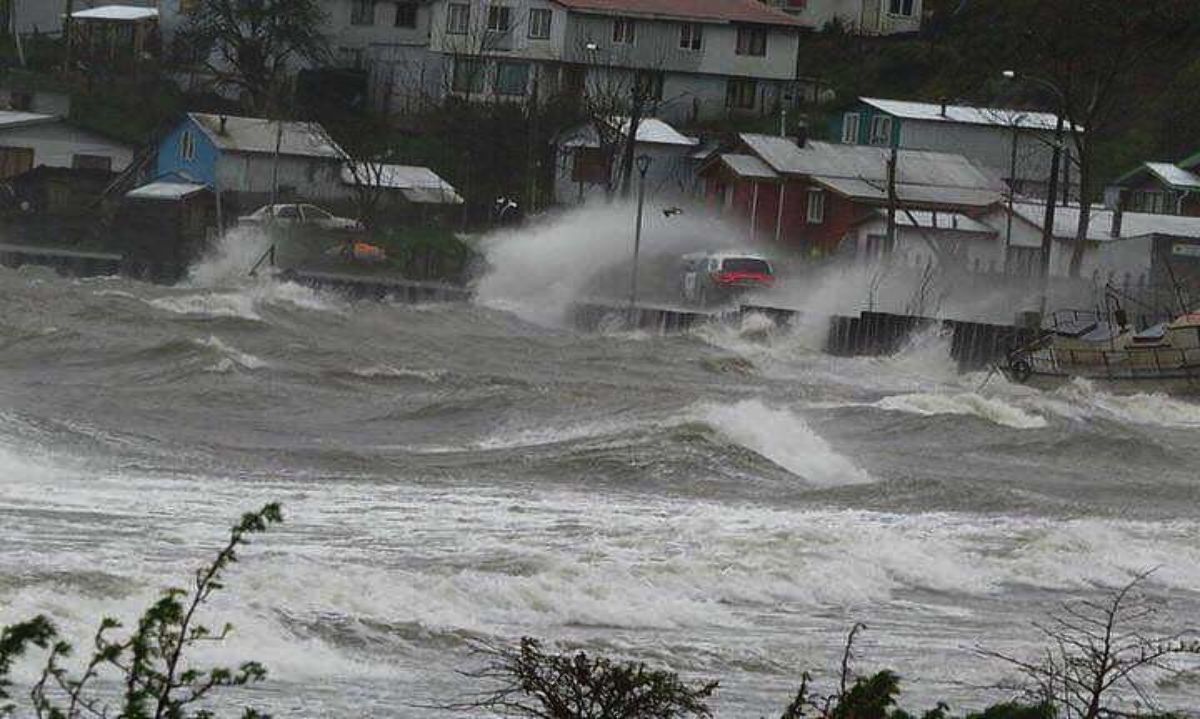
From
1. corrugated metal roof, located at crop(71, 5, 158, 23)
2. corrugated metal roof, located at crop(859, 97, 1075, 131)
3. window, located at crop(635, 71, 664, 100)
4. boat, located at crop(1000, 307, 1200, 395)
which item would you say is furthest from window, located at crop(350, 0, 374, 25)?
boat, located at crop(1000, 307, 1200, 395)

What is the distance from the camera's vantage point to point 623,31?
83812 millimetres

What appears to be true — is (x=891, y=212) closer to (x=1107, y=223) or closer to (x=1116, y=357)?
(x=1107, y=223)

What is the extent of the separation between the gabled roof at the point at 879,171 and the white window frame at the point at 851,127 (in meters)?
1.79

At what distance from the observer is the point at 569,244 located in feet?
231

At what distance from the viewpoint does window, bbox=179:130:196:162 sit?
77875 mm

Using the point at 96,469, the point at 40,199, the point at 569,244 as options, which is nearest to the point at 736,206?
the point at 569,244

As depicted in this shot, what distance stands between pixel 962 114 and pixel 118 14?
2971 centimetres

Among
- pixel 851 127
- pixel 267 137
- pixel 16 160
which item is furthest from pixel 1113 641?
pixel 16 160

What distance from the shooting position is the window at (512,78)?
273ft

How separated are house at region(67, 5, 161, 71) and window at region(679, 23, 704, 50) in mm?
17666

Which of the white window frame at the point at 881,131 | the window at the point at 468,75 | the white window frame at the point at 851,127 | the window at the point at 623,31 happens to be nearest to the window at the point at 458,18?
the window at the point at 468,75

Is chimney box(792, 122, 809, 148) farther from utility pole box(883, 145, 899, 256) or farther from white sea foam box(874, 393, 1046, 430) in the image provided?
white sea foam box(874, 393, 1046, 430)

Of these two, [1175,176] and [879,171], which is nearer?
[1175,176]

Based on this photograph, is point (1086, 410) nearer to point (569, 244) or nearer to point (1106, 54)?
point (569, 244)
